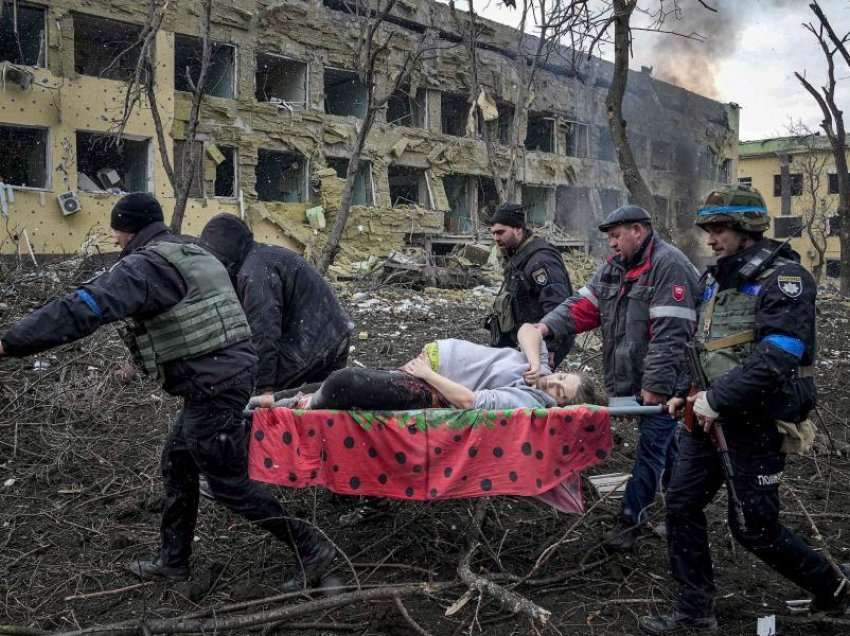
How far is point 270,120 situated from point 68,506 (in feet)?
51.2

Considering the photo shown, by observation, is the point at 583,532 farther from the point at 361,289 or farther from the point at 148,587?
the point at 361,289

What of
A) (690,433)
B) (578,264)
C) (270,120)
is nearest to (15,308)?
(690,433)

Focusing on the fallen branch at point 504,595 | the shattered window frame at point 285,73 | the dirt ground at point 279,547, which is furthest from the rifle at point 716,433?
the shattered window frame at point 285,73

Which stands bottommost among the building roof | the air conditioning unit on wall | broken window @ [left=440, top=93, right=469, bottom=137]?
the air conditioning unit on wall

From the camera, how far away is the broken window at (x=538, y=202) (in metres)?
27.2

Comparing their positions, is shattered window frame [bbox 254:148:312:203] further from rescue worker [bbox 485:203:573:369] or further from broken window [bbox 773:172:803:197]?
broken window [bbox 773:172:803:197]

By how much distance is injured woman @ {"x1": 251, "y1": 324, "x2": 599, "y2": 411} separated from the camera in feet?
11.0

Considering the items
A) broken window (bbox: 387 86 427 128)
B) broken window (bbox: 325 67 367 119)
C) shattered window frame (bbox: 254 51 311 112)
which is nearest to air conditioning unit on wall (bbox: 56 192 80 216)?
shattered window frame (bbox: 254 51 311 112)

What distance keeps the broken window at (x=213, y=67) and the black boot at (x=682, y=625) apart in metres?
17.7

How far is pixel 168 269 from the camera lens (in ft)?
10.00

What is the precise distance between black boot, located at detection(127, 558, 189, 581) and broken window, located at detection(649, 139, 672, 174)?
31.6 meters

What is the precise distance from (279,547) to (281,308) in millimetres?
1262

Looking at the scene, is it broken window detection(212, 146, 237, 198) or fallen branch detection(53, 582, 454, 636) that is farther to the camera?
broken window detection(212, 146, 237, 198)

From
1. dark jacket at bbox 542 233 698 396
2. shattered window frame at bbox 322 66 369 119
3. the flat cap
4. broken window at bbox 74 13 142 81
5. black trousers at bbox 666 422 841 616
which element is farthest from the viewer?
shattered window frame at bbox 322 66 369 119
